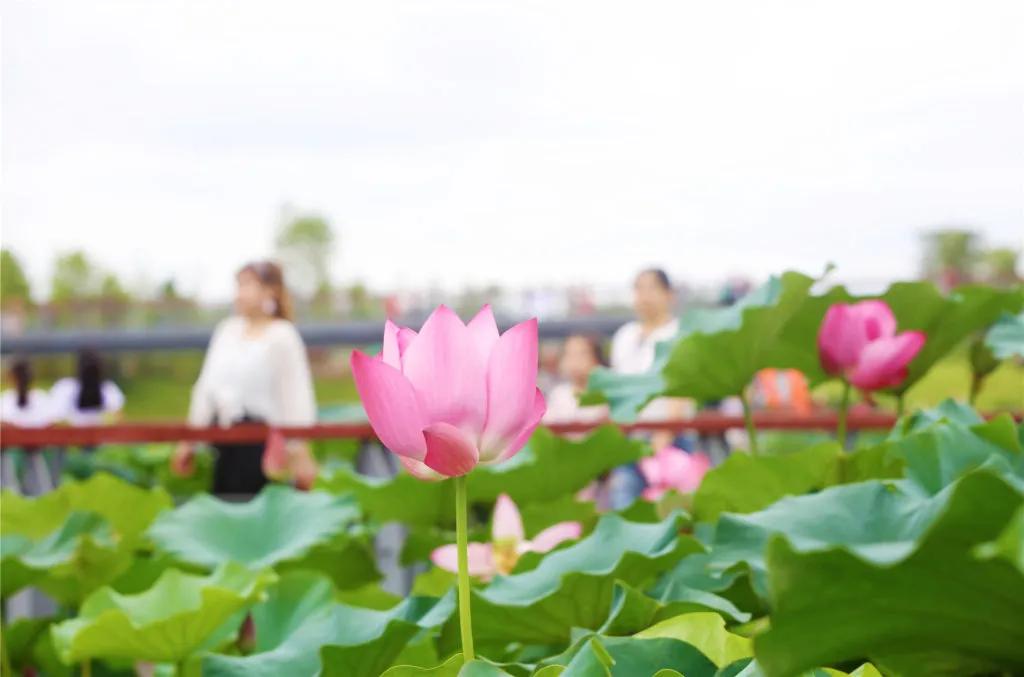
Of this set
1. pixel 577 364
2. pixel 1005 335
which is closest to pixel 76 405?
pixel 577 364

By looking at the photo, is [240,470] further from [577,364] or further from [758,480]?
[758,480]

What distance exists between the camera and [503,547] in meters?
1.13

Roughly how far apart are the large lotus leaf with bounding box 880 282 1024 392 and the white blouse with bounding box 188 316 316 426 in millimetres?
2643

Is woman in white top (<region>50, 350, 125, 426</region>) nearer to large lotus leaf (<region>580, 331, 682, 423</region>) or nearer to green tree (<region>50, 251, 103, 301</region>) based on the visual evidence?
large lotus leaf (<region>580, 331, 682, 423</region>)

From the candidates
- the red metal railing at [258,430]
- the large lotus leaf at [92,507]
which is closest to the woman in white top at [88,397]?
the red metal railing at [258,430]

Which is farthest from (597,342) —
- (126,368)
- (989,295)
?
(126,368)

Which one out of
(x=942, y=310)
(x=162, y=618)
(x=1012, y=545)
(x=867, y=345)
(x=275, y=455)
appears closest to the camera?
(x=1012, y=545)

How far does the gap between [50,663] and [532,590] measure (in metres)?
0.70

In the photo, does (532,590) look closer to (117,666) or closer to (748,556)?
(748,556)

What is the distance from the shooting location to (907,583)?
1.45 ft

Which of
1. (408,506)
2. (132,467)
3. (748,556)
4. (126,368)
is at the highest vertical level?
(748,556)

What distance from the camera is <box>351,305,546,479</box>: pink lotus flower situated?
2.01 ft

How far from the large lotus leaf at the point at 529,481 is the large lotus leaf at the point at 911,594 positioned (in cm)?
100

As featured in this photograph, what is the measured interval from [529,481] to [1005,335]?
0.59 meters
